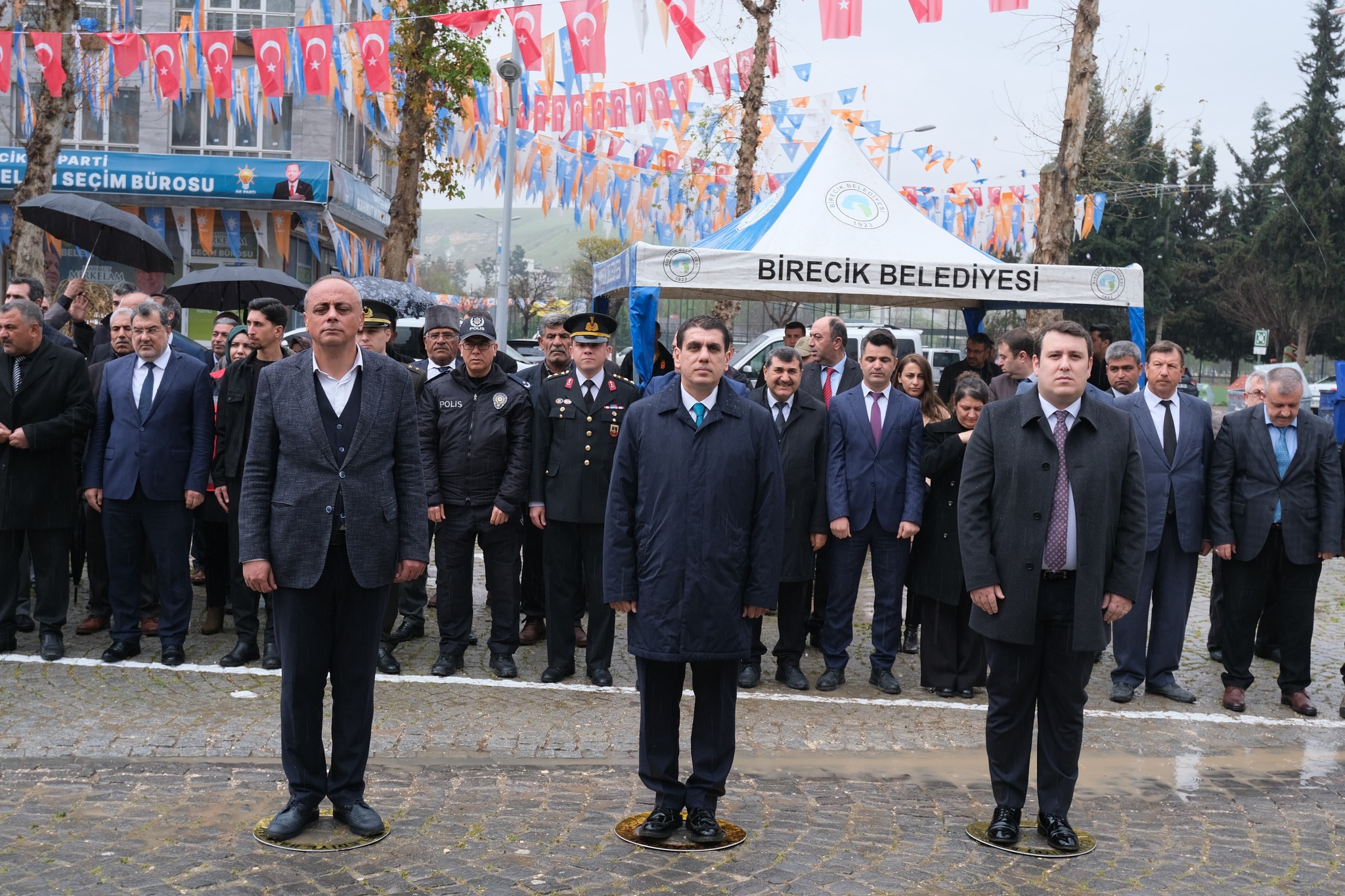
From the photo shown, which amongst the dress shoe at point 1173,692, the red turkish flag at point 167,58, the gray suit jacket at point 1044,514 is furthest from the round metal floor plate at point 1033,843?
the red turkish flag at point 167,58

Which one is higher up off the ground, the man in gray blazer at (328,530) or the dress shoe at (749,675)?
the man in gray blazer at (328,530)

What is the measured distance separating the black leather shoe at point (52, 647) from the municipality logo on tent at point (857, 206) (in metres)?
7.30

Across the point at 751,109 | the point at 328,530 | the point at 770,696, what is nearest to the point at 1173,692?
the point at 770,696

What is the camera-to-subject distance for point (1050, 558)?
4.81 m

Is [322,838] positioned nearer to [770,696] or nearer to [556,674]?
[556,674]

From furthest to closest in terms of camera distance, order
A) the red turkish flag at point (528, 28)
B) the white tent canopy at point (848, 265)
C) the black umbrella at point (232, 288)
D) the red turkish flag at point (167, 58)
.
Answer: the red turkish flag at point (167, 58)
the red turkish flag at point (528, 28)
the black umbrella at point (232, 288)
the white tent canopy at point (848, 265)

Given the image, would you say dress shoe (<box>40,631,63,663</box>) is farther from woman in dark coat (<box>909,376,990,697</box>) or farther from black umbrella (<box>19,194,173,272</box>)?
black umbrella (<box>19,194,173,272</box>)

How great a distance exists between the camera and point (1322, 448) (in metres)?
7.30

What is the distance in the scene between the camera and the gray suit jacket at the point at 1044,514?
187 inches

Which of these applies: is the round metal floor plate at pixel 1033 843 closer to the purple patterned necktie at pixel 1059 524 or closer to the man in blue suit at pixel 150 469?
the purple patterned necktie at pixel 1059 524

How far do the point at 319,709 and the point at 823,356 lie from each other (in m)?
5.04

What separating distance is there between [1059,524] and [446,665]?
398cm

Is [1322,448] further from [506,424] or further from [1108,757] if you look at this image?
[506,424]

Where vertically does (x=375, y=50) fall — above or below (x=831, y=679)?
above
